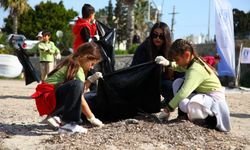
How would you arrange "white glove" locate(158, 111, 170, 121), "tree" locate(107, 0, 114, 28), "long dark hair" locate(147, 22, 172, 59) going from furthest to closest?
"tree" locate(107, 0, 114, 28), "long dark hair" locate(147, 22, 172, 59), "white glove" locate(158, 111, 170, 121)

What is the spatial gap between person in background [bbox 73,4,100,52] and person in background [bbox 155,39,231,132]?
9.48ft

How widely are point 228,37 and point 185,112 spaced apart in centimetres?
778

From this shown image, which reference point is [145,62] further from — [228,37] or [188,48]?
[228,37]

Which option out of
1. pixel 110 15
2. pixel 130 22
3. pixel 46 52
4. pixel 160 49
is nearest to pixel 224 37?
pixel 46 52

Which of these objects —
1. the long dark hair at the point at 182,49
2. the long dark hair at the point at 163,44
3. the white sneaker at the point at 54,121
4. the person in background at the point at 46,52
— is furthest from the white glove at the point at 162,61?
the person in background at the point at 46,52

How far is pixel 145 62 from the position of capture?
624 centimetres

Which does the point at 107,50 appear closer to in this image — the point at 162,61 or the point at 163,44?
the point at 163,44

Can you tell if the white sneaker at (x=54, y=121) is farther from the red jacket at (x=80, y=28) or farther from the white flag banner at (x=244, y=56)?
the white flag banner at (x=244, y=56)

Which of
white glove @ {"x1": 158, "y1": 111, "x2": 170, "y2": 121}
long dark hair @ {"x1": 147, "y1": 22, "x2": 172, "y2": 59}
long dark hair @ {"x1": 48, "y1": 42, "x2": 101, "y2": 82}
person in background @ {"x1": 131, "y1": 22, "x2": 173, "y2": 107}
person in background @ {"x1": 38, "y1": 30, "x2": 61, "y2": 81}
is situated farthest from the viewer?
person in background @ {"x1": 38, "y1": 30, "x2": 61, "y2": 81}

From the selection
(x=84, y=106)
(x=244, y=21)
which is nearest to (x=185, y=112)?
(x=84, y=106)

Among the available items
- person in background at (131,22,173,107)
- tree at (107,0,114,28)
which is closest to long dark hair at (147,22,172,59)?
person in background at (131,22,173,107)

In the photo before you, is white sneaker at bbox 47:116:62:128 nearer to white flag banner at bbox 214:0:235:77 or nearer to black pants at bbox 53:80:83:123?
black pants at bbox 53:80:83:123

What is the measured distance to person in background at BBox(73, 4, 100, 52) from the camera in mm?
8133

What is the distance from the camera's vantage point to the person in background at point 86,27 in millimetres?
8133
